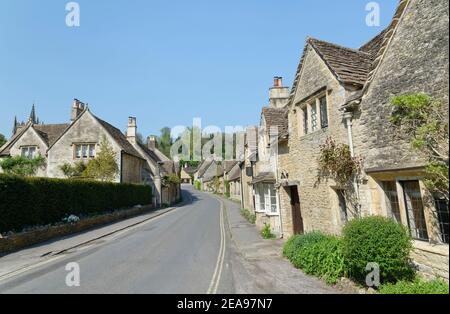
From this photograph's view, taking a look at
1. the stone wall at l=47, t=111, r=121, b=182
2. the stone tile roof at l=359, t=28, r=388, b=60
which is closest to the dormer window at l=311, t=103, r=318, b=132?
the stone tile roof at l=359, t=28, r=388, b=60

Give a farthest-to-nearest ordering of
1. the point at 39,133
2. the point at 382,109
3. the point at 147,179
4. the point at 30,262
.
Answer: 1. the point at 147,179
2. the point at 39,133
3. the point at 30,262
4. the point at 382,109

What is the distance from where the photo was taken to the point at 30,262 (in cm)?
1108

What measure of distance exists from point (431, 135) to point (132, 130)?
38.8 metres

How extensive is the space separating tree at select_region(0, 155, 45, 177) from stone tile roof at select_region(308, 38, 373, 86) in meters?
30.1

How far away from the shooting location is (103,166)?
3017 cm

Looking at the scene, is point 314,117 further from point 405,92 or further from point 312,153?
point 405,92

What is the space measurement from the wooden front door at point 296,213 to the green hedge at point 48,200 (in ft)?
43.9

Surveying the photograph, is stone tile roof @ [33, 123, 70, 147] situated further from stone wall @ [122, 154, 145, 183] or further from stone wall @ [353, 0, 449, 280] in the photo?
stone wall @ [353, 0, 449, 280]

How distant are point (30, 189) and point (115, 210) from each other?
1147 centimetres

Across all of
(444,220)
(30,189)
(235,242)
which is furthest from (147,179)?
(444,220)

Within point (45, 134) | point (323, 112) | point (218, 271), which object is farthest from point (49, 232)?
point (45, 134)

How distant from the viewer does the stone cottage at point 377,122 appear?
681cm

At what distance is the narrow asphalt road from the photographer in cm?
764

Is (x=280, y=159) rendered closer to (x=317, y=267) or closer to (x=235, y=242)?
(x=235, y=242)
